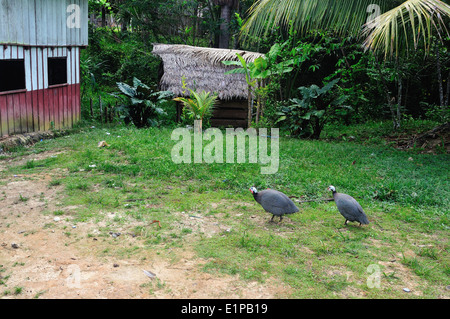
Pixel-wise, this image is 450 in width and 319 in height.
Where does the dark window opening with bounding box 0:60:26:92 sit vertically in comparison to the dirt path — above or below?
above

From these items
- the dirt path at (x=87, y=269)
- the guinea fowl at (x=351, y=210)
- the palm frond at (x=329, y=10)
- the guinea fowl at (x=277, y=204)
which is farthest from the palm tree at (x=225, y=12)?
the dirt path at (x=87, y=269)

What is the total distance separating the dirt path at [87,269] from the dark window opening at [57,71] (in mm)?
6641

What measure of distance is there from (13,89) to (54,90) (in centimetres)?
152

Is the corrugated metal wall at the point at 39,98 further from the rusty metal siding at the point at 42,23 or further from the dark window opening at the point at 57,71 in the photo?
the rusty metal siding at the point at 42,23

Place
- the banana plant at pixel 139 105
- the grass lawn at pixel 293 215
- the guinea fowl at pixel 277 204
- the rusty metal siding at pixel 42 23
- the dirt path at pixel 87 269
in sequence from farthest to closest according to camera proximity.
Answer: the banana plant at pixel 139 105 → the rusty metal siding at pixel 42 23 → the guinea fowl at pixel 277 204 → the grass lawn at pixel 293 215 → the dirt path at pixel 87 269

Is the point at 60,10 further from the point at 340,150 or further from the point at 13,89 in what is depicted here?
the point at 340,150

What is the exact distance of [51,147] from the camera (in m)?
8.93

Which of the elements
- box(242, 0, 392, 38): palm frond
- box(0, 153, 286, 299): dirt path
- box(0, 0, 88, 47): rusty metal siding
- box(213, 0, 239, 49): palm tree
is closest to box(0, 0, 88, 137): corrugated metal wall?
box(0, 0, 88, 47): rusty metal siding

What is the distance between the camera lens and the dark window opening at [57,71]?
1064 centimetres

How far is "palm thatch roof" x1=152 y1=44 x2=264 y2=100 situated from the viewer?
13.4 metres

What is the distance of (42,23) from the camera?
9.86m

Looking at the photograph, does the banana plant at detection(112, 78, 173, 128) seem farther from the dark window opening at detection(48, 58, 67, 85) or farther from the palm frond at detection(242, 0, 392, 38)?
the palm frond at detection(242, 0, 392, 38)

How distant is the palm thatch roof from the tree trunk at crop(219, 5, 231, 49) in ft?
12.4

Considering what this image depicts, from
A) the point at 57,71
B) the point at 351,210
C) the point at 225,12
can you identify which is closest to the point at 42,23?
the point at 57,71
